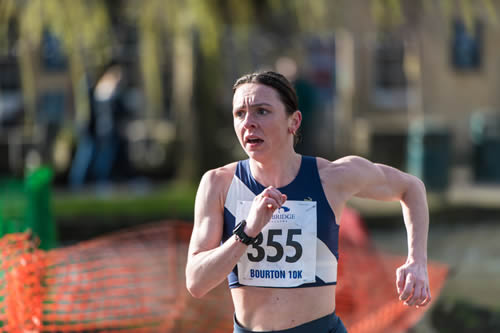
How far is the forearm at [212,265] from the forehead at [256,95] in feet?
1.66

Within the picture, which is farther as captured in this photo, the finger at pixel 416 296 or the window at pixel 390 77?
the window at pixel 390 77

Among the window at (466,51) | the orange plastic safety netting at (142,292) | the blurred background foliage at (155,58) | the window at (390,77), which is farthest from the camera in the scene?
the window at (390,77)

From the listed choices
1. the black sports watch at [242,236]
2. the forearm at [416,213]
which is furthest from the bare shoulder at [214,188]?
the forearm at [416,213]

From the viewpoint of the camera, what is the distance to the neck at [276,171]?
283 cm

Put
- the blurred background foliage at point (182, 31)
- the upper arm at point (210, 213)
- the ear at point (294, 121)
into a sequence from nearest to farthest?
the upper arm at point (210, 213)
the ear at point (294, 121)
the blurred background foliage at point (182, 31)

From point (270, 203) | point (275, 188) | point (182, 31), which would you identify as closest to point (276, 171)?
point (275, 188)

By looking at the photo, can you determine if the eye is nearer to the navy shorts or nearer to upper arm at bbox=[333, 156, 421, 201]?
upper arm at bbox=[333, 156, 421, 201]

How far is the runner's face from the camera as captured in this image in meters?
2.74

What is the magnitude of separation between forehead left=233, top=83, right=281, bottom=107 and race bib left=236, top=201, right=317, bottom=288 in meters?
0.36

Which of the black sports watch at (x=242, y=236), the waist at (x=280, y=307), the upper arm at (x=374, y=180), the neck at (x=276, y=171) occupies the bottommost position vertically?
the waist at (x=280, y=307)

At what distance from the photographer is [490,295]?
686 cm

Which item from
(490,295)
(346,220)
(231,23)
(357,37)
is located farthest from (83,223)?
(357,37)

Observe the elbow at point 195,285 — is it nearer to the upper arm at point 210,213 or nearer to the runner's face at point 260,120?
the upper arm at point 210,213

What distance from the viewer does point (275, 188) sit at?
2725 millimetres
